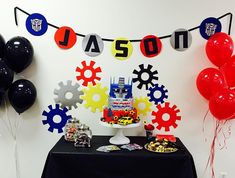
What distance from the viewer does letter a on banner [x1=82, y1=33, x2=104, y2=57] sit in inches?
89.8

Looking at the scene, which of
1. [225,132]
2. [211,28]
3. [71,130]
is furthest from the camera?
[225,132]

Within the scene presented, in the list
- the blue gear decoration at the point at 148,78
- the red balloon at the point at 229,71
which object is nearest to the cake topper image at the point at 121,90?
the blue gear decoration at the point at 148,78

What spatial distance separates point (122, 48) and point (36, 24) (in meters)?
0.77

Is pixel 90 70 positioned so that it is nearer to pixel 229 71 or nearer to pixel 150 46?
pixel 150 46

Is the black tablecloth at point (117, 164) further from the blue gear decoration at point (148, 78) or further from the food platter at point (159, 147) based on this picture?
the blue gear decoration at point (148, 78)

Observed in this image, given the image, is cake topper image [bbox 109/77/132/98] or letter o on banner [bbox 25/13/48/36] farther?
letter o on banner [bbox 25/13/48/36]

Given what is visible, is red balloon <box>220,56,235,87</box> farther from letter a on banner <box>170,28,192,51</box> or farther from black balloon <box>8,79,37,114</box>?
black balloon <box>8,79,37,114</box>

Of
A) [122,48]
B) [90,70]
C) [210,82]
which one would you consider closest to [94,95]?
[90,70]

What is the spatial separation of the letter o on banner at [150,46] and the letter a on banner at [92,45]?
0.36 metres

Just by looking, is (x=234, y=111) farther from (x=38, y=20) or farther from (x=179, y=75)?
(x=38, y=20)

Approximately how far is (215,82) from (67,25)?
1306 millimetres

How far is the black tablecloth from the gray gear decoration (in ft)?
1.70

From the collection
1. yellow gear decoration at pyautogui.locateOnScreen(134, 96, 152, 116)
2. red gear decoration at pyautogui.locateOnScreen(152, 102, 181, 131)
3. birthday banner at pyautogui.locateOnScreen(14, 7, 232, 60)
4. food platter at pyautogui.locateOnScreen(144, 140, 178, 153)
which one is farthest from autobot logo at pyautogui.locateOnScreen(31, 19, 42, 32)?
food platter at pyautogui.locateOnScreen(144, 140, 178, 153)

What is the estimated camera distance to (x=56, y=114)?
235 centimetres
